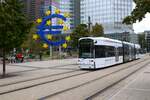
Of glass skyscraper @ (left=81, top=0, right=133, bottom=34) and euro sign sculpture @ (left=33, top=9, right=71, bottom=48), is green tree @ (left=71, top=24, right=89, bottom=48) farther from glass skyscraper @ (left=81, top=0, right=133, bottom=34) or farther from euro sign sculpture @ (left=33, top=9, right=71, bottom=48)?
glass skyscraper @ (left=81, top=0, right=133, bottom=34)

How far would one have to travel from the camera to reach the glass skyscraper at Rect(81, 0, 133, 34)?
132 meters

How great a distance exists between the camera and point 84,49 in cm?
3145

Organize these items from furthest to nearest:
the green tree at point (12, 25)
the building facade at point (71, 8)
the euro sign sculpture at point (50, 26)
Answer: the building facade at point (71, 8)
the euro sign sculpture at point (50, 26)
the green tree at point (12, 25)

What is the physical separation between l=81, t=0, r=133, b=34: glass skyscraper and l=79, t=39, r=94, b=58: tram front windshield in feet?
322

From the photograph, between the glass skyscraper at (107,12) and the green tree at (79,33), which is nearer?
the green tree at (79,33)

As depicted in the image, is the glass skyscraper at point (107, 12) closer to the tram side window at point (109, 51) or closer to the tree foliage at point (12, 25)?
the tram side window at point (109, 51)

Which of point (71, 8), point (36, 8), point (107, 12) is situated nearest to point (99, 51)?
point (36, 8)

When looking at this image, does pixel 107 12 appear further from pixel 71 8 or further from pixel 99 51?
pixel 99 51

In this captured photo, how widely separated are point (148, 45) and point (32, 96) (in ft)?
598

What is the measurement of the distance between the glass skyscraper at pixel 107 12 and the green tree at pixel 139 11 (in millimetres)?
112825

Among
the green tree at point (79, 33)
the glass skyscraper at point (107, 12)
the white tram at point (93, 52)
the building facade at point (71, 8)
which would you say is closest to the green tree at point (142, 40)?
the glass skyscraper at point (107, 12)

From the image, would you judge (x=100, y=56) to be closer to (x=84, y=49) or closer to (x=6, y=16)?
(x=84, y=49)

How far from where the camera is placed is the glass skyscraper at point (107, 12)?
131837 millimetres

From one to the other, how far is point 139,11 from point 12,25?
1134cm
